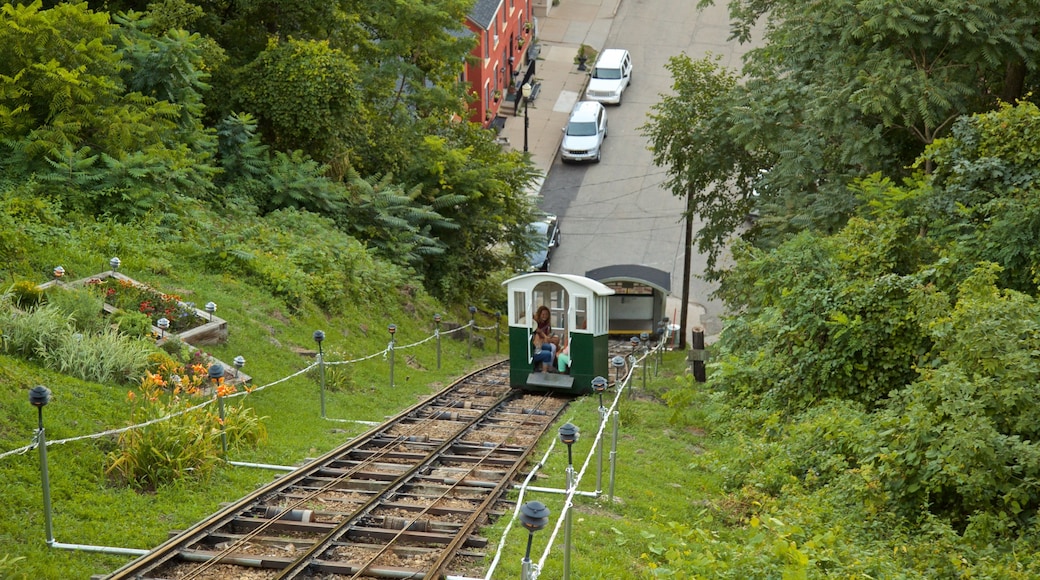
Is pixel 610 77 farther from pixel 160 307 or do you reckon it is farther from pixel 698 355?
pixel 160 307

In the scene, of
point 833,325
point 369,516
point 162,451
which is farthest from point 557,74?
point 369,516

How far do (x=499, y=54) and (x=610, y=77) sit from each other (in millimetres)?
5726

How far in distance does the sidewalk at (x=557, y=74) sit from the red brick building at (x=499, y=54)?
1052 mm

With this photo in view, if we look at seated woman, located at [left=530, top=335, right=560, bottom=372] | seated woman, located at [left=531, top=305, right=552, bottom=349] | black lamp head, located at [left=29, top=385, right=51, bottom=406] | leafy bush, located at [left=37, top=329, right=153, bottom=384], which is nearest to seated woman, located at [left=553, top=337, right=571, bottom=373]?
seated woman, located at [left=530, top=335, right=560, bottom=372]

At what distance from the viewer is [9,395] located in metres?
11.4

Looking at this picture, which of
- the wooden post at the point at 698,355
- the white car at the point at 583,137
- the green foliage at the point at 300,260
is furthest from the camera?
the white car at the point at 583,137

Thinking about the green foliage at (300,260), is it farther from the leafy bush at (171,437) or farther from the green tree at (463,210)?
the leafy bush at (171,437)

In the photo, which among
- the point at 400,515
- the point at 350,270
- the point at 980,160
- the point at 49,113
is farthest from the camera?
the point at 350,270

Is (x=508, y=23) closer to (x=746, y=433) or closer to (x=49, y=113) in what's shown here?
(x=49, y=113)

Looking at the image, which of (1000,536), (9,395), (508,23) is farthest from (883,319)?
(508,23)

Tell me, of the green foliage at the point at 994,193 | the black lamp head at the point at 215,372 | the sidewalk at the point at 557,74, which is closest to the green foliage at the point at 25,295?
the black lamp head at the point at 215,372

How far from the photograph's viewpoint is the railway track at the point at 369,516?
31.1 ft

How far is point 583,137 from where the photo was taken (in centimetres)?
4822

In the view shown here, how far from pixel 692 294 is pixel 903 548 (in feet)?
102
